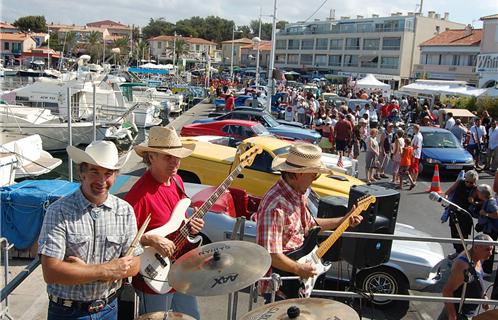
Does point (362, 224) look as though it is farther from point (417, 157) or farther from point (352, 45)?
point (352, 45)

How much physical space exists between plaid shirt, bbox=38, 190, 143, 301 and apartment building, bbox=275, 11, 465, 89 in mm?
61460

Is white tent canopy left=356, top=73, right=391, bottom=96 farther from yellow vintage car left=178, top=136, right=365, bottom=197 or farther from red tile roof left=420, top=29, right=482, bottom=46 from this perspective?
yellow vintage car left=178, top=136, right=365, bottom=197

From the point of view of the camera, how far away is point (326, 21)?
A: 295ft

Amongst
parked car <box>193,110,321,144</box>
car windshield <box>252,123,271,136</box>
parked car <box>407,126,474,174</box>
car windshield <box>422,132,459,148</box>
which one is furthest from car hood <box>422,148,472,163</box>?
car windshield <box>252,123,271,136</box>

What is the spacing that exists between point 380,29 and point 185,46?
159 feet

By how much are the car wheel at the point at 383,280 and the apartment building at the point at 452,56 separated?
54.0m

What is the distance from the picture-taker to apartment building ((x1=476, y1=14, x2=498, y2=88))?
38500mm

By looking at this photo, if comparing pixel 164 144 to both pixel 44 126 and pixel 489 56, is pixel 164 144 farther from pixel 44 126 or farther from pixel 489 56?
pixel 489 56

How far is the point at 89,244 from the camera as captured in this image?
2938 millimetres

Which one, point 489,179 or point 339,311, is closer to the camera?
point 339,311

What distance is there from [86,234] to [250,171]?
6756mm

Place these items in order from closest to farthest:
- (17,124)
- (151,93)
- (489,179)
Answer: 1. (489,179)
2. (17,124)
3. (151,93)

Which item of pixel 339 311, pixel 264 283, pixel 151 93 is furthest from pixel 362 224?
pixel 151 93

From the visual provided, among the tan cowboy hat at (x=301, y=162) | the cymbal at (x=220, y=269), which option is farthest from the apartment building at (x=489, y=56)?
the cymbal at (x=220, y=269)
